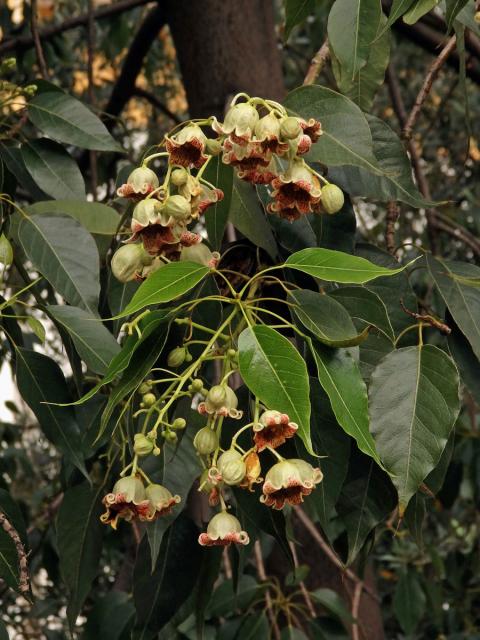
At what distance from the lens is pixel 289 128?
0.84m

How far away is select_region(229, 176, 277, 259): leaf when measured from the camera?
40.6 inches

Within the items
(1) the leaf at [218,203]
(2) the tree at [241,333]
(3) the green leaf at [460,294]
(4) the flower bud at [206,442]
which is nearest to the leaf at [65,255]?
(2) the tree at [241,333]

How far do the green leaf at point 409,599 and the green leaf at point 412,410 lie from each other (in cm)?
162

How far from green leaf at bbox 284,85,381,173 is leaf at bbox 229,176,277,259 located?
4.2 inches

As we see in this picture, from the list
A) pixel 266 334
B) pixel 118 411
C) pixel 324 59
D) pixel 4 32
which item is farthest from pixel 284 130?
pixel 4 32

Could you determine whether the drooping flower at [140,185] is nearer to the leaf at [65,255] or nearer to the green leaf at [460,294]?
the leaf at [65,255]

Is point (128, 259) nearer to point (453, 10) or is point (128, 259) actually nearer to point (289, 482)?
point (289, 482)

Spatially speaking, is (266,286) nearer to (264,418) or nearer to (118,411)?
(118,411)

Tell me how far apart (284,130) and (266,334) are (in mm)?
190

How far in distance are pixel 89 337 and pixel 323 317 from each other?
0.26m

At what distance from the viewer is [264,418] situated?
75 cm

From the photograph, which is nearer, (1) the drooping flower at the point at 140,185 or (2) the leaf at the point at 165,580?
(1) the drooping flower at the point at 140,185

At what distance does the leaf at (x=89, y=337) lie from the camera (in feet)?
3.15

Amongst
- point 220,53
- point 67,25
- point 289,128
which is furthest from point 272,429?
point 67,25
